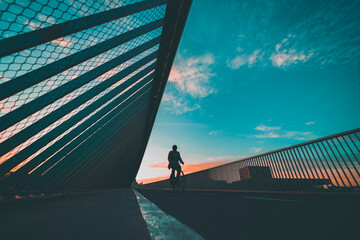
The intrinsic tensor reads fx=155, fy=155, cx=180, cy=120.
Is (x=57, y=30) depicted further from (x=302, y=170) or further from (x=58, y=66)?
(x=302, y=170)

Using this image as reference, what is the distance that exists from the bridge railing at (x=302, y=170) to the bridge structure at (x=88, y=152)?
0.04 metres

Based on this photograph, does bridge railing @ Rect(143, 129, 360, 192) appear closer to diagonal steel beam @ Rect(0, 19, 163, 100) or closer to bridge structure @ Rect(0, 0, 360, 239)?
bridge structure @ Rect(0, 0, 360, 239)

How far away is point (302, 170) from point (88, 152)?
1078 centimetres

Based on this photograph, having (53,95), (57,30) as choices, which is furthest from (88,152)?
(57,30)

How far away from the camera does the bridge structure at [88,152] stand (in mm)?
1416

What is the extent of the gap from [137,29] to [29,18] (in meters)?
3.05

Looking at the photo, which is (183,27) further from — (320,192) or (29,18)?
(320,192)

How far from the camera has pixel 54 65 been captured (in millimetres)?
3832

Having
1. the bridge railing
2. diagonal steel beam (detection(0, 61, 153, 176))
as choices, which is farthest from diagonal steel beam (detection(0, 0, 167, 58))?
the bridge railing

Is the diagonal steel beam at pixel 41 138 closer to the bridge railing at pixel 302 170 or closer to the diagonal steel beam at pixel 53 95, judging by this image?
the diagonal steel beam at pixel 53 95

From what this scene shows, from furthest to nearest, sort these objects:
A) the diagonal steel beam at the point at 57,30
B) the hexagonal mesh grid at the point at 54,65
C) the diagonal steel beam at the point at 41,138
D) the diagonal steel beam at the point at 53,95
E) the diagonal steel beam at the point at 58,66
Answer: the diagonal steel beam at the point at 41,138 < the diagonal steel beam at the point at 53,95 < the diagonal steel beam at the point at 58,66 < the hexagonal mesh grid at the point at 54,65 < the diagonal steel beam at the point at 57,30

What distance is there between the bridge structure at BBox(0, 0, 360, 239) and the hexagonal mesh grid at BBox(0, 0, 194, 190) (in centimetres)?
2

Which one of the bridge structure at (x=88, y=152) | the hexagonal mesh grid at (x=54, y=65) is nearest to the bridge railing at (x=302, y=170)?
the bridge structure at (x=88, y=152)

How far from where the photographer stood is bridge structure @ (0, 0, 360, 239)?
1.42m
